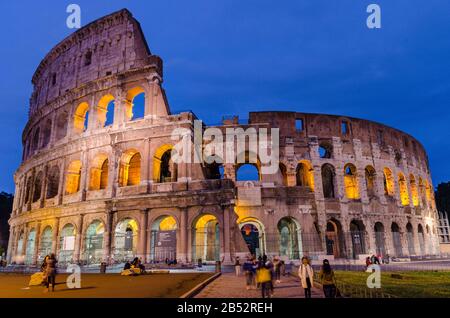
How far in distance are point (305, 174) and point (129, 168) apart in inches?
546

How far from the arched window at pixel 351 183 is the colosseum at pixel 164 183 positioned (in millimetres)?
132

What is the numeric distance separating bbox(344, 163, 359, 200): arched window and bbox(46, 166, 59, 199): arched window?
23590 millimetres

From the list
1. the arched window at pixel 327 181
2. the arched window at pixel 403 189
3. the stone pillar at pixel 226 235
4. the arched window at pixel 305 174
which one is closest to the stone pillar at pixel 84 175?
the stone pillar at pixel 226 235

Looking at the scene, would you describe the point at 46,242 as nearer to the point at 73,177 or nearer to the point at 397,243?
the point at 73,177

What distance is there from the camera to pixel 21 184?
3059 centimetres

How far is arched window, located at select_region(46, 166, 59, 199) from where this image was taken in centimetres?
2648

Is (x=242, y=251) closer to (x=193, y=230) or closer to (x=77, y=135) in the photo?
(x=193, y=230)

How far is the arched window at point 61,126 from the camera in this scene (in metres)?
27.6

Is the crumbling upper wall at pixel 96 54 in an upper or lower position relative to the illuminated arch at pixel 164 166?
upper

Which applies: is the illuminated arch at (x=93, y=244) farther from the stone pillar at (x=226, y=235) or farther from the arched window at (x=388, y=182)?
the arched window at (x=388, y=182)

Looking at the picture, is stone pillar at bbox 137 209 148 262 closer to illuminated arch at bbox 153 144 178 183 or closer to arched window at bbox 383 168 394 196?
illuminated arch at bbox 153 144 178 183

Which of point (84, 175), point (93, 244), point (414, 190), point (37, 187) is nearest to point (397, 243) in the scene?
point (414, 190)
